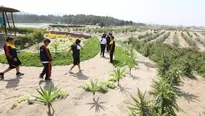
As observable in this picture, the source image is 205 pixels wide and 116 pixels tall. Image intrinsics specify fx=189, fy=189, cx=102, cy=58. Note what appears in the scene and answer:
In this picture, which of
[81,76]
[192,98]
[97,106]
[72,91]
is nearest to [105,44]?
[81,76]

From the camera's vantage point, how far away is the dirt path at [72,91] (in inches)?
192

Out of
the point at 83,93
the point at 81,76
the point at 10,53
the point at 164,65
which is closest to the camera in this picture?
the point at 83,93

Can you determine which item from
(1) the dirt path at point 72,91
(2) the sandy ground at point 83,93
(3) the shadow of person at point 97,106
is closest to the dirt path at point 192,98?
(2) the sandy ground at point 83,93

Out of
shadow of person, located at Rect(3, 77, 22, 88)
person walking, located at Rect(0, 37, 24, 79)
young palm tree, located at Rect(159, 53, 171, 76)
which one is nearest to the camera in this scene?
shadow of person, located at Rect(3, 77, 22, 88)

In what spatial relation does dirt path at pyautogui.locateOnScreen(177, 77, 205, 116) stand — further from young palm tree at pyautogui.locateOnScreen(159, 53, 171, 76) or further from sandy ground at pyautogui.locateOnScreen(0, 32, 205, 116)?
young palm tree at pyautogui.locateOnScreen(159, 53, 171, 76)

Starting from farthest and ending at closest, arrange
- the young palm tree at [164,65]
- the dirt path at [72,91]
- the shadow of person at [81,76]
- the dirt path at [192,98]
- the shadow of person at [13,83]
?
the young palm tree at [164,65]
the shadow of person at [81,76]
the shadow of person at [13,83]
the dirt path at [192,98]
the dirt path at [72,91]

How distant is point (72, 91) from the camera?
6039 mm

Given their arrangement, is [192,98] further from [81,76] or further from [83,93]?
[81,76]

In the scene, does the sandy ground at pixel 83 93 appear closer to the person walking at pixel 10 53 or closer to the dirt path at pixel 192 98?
the dirt path at pixel 192 98

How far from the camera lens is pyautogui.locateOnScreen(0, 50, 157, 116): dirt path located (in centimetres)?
487

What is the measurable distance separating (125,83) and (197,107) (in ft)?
8.24

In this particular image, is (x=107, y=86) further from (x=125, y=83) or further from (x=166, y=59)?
(x=166, y=59)

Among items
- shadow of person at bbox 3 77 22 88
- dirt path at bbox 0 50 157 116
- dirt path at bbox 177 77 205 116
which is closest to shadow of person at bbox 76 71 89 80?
dirt path at bbox 0 50 157 116

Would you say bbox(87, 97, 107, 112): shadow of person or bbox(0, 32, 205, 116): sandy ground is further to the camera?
bbox(87, 97, 107, 112): shadow of person
